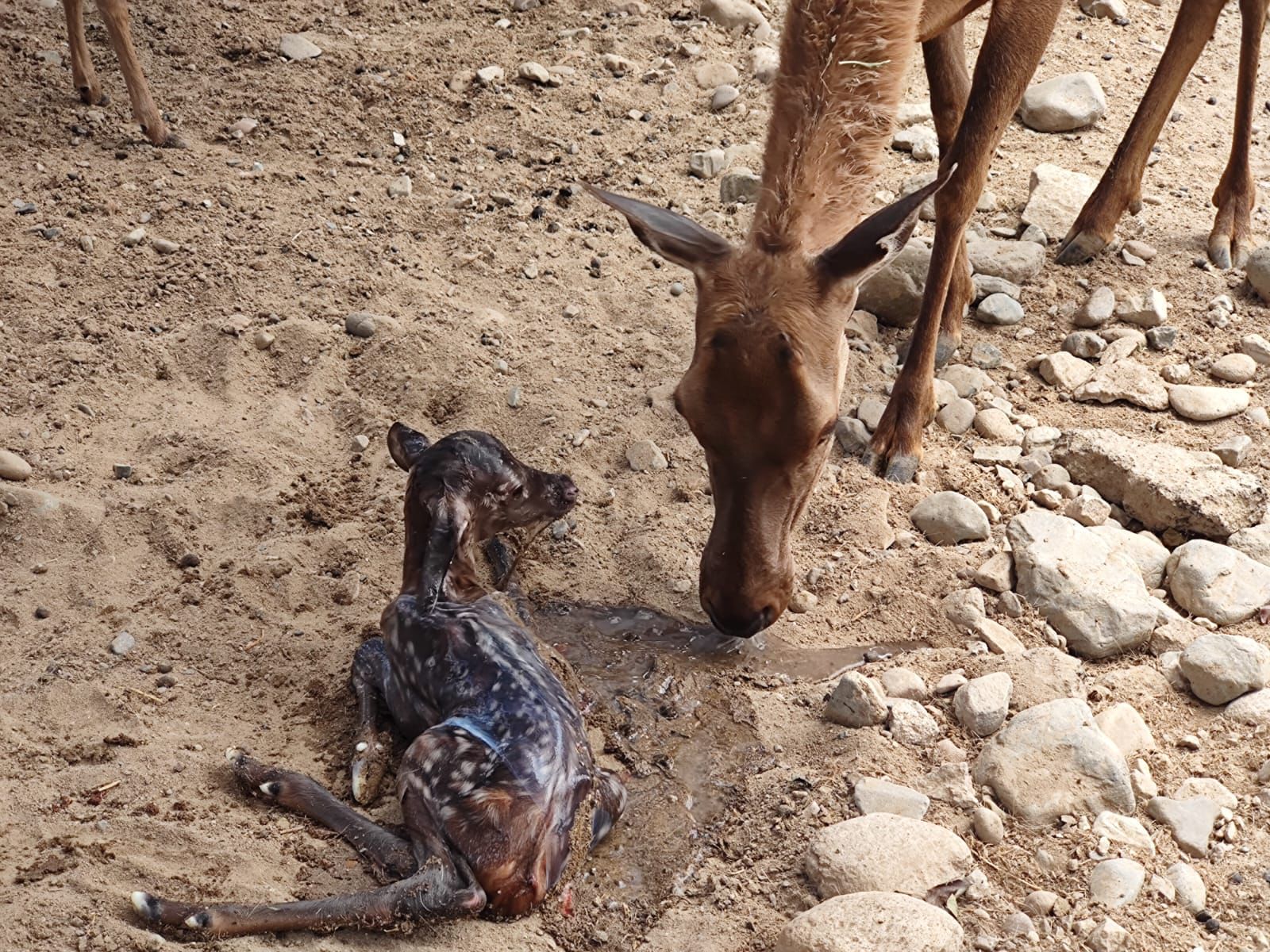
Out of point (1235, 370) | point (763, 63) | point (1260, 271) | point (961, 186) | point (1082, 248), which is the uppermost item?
point (961, 186)

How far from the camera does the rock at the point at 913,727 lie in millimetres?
4492

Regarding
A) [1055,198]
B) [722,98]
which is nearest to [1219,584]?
[1055,198]

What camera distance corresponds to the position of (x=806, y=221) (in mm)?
4840

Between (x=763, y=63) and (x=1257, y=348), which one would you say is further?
(x=763, y=63)

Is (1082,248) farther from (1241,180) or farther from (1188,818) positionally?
(1188,818)

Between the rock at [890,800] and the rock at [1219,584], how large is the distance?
1502 mm

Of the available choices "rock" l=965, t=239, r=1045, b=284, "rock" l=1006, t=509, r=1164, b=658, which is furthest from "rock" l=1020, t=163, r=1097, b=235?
"rock" l=1006, t=509, r=1164, b=658

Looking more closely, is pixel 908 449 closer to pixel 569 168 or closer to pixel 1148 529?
pixel 1148 529

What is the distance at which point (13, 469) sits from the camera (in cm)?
537

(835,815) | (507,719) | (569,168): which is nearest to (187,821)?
(507,719)

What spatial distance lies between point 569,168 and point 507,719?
399cm

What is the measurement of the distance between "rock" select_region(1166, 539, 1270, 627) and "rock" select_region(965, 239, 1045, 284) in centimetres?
218

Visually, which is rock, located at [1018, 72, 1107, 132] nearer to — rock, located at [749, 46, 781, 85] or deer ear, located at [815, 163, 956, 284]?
rock, located at [749, 46, 781, 85]

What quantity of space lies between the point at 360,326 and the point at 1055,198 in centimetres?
365
